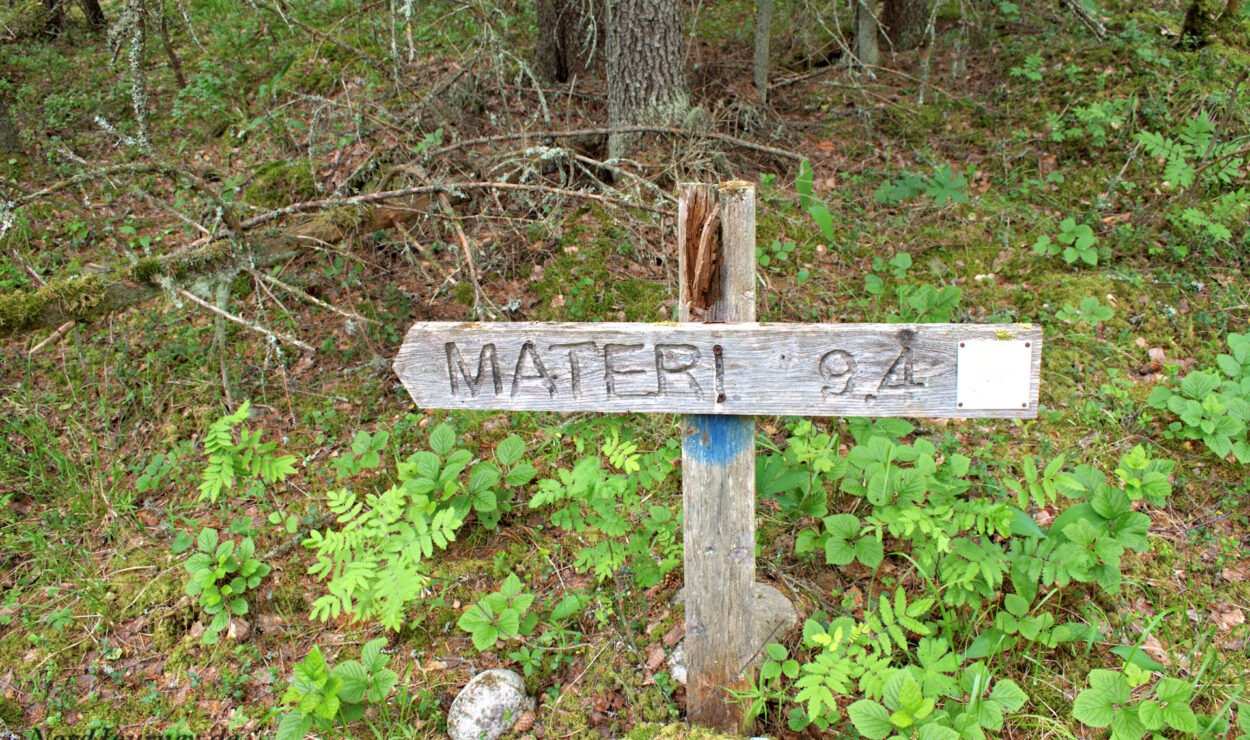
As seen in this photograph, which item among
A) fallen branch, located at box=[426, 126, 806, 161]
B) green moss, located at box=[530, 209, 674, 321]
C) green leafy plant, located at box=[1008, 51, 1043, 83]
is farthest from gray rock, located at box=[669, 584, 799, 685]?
green leafy plant, located at box=[1008, 51, 1043, 83]

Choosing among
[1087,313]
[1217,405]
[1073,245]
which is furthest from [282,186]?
[1217,405]

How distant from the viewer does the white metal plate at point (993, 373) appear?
1.78m

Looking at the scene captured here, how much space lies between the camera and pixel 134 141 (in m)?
3.50

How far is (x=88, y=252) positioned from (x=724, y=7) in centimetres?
595

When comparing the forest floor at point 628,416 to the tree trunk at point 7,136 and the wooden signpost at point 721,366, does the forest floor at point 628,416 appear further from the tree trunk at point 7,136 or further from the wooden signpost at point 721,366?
the wooden signpost at point 721,366

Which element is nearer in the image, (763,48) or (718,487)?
(718,487)

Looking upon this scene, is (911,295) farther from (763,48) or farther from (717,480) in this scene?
(763,48)

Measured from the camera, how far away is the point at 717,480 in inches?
84.4

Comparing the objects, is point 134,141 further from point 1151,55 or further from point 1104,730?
point 1151,55

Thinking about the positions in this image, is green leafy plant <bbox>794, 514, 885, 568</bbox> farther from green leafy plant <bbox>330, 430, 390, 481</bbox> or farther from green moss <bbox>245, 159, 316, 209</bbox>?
green moss <bbox>245, 159, 316, 209</bbox>

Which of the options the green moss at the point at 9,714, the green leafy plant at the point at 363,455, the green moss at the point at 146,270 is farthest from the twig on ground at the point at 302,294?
the green moss at the point at 9,714

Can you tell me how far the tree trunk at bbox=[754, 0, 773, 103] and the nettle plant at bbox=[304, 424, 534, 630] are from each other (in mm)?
3595

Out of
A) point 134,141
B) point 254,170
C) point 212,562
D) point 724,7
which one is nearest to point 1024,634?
point 212,562

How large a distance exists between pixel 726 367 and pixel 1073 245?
3.59 meters
